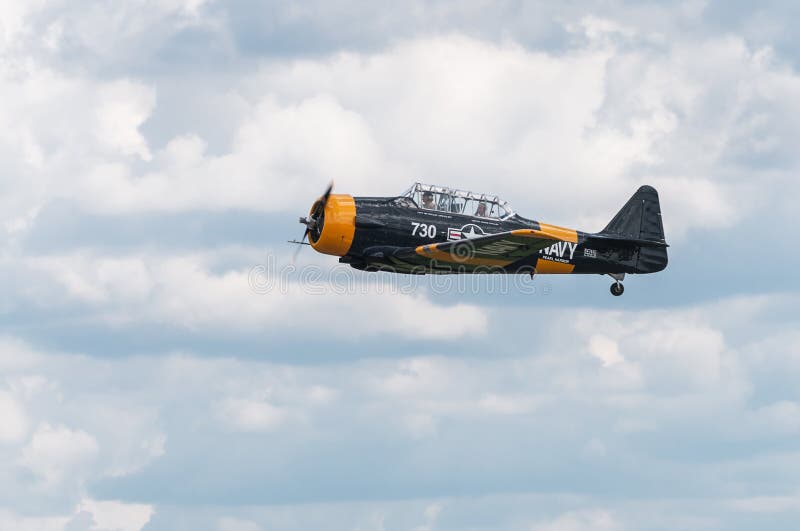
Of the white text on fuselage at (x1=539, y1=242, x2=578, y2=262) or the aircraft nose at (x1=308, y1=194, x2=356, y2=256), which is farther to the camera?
the white text on fuselage at (x1=539, y1=242, x2=578, y2=262)

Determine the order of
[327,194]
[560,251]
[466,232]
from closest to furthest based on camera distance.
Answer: [327,194]
[466,232]
[560,251]

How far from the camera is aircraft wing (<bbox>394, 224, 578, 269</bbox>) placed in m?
33.9

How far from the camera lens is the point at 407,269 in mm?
36344

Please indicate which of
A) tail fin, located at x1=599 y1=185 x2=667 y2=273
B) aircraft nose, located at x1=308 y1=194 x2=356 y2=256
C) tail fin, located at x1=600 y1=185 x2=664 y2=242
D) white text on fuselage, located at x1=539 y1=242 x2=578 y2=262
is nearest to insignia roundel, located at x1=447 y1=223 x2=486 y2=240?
white text on fuselage, located at x1=539 y1=242 x2=578 y2=262

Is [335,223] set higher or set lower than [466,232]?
lower

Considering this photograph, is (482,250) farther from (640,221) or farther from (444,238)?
(640,221)

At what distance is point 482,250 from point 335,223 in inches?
161

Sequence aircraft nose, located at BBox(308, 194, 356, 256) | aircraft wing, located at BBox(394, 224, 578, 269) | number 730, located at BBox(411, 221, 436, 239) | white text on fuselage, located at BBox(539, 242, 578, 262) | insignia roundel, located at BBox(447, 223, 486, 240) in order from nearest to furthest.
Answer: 1. aircraft wing, located at BBox(394, 224, 578, 269)
2. aircraft nose, located at BBox(308, 194, 356, 256)
3. number 730, located at BBox(411, 221, 436, 239)
4. insignia roundel, located at BBox(447, 223, 486, 240)
5. white text on fuselage, located at BBox(539, 242, 578, 262)

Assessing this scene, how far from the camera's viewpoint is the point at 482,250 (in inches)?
1374

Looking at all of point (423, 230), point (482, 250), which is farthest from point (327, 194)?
point (482, 250)

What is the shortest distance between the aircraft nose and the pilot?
2.10 m

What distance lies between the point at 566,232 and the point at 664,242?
3.77m

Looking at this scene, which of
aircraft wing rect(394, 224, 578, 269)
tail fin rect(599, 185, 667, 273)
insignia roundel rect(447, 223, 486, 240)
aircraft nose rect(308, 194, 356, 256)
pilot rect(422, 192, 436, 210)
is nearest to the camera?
aircraft wing rect(394, 224, 578, 269)

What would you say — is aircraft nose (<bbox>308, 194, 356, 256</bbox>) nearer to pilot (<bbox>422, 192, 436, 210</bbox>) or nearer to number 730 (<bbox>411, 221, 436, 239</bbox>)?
number 730 (<bbox>411, 221, 436, 239</bbox>)
